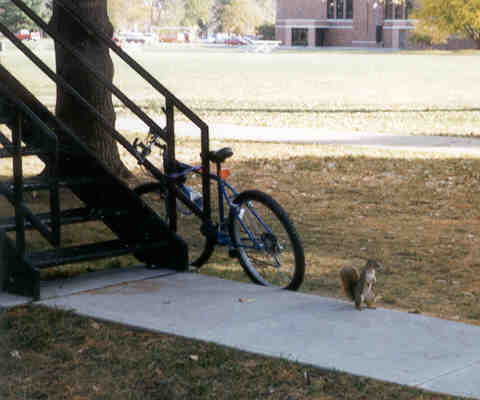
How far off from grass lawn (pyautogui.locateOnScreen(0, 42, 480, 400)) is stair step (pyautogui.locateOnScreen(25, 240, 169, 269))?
1.62 ft

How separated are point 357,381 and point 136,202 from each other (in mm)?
2852

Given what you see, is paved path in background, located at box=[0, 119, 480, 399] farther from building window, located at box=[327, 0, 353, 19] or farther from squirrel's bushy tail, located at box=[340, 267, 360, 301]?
building window, located at box=[327, 0, 353, 19]

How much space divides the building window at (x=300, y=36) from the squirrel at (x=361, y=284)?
108 meters

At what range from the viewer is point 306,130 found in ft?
60.4

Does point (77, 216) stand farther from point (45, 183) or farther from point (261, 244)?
point (261, 244)

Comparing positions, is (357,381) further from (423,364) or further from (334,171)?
(334,171)

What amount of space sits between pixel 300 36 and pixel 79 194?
108288 mm

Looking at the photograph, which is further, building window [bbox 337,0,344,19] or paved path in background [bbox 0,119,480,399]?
building window [bbox 337,0,344,19]

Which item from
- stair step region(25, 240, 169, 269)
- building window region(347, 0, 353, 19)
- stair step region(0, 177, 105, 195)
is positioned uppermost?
building window region(347, 0, 353, 19)

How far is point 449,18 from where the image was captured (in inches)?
3061

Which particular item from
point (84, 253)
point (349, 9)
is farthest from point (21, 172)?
point (349, 9)

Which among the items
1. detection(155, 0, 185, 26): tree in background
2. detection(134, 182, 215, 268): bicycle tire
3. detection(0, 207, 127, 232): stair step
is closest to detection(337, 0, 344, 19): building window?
detection(155, 0, 185, 26): tree in background

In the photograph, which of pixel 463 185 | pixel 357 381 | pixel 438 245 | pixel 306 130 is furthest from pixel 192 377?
pixel 306 130

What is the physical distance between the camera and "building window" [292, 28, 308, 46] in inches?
4408
